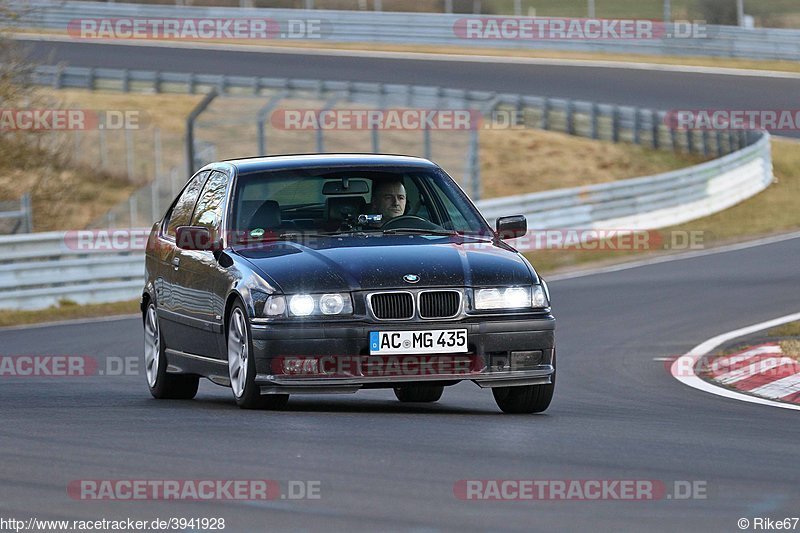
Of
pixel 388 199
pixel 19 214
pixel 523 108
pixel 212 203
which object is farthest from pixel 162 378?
pixel 523 108

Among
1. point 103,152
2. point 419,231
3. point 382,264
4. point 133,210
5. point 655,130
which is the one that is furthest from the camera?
point 655,130

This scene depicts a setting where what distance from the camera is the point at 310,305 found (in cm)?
862

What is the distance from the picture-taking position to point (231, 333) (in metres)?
9.17

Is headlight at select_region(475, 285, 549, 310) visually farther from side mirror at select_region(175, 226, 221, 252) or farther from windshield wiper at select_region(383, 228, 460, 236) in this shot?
side mirror at select_region(175, 226, 221, 252)

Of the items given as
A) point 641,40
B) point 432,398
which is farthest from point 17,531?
point 641,40

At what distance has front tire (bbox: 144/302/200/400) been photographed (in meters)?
10.6

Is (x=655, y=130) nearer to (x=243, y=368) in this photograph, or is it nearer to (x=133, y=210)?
(x=133, y=210)

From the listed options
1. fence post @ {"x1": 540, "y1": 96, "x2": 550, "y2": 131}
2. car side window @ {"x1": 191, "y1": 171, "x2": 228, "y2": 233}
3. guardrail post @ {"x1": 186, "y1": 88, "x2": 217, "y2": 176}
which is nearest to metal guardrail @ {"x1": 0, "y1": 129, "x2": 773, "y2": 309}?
guardrail post @ {"x1": 186, "y1": 88, "x2": 217, "y2": 176}

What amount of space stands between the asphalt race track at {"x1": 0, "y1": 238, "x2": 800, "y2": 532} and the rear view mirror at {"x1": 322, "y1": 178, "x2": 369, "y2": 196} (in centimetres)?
130

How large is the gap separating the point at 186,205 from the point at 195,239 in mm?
1332

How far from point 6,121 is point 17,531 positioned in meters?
19.7

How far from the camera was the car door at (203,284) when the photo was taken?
948 cm

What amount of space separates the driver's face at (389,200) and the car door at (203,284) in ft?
3.17

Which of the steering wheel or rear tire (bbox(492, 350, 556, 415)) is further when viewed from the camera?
the steering wheel
